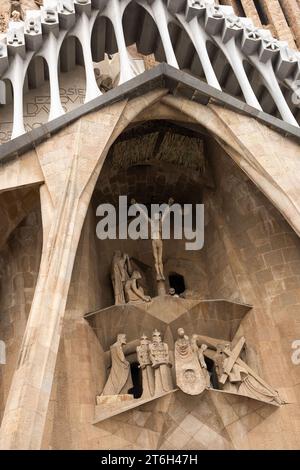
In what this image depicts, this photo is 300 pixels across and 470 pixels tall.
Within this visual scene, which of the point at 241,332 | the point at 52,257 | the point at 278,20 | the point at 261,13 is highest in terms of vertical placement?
the point at 261,13

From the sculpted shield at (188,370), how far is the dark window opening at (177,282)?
132 cm

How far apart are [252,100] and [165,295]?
8.75 ft

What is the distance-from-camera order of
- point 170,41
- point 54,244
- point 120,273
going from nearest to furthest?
point 54,244 → point 120,273 → point 170,41

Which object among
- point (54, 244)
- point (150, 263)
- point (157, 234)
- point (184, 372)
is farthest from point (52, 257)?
point (150, 263)

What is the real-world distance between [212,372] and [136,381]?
0.93 m

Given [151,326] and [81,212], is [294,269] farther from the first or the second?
[81,212]

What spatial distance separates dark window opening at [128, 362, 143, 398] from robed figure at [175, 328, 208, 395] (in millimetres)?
588

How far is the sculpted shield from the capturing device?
743cm

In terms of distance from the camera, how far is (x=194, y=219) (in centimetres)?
936

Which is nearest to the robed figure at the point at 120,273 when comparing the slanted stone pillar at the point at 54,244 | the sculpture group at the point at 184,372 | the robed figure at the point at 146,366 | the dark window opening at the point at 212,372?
the sculpture group at the point at 184,372

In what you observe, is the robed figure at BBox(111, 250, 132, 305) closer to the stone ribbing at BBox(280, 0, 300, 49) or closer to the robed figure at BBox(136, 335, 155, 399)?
the robed figure at BBox(136, 335, 155, 399)

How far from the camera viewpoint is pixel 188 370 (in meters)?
7.60

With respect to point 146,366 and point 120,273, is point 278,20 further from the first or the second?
point 146,366
